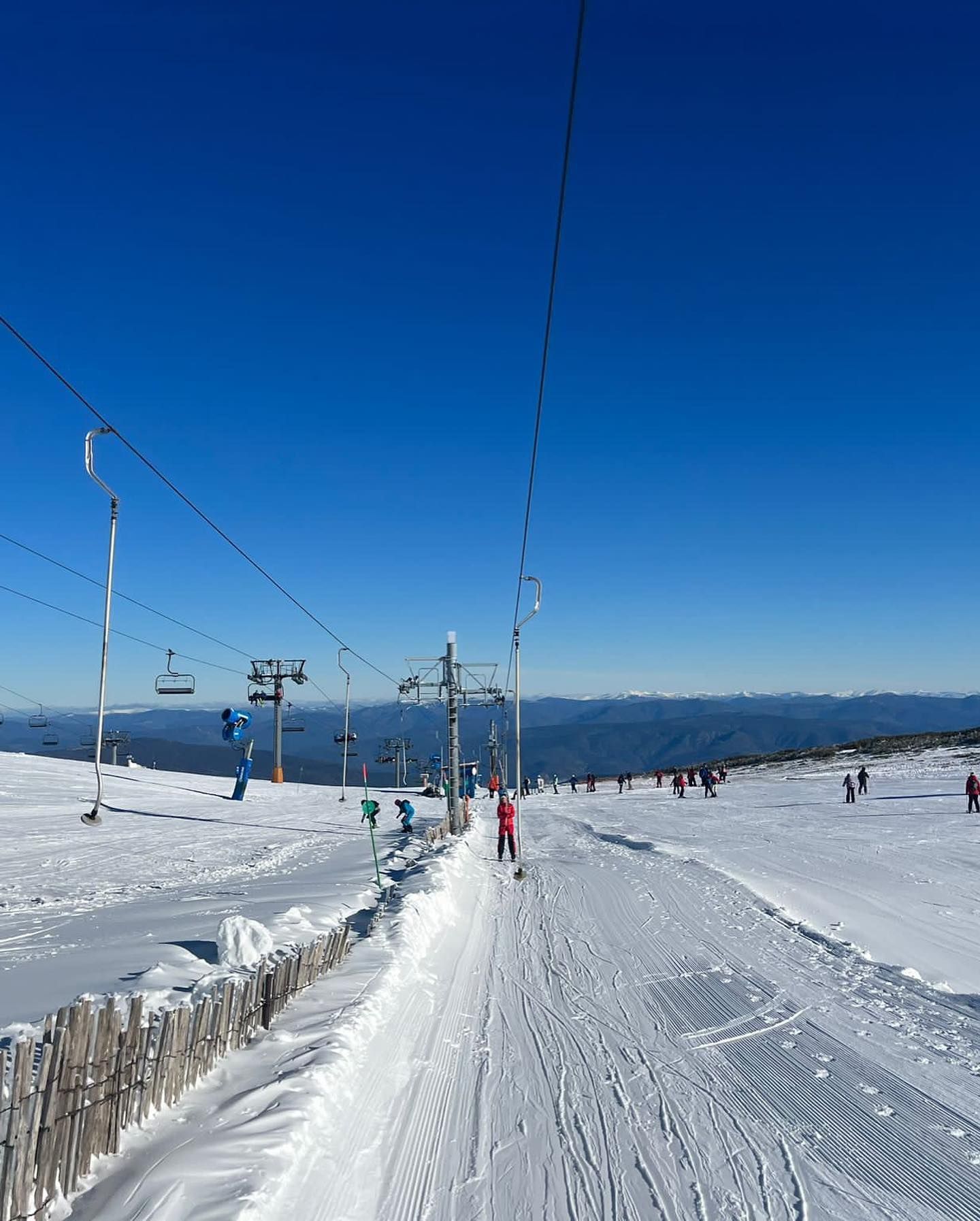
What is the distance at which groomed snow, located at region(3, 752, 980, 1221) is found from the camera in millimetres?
4797

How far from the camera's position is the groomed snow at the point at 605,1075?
15.7 feet

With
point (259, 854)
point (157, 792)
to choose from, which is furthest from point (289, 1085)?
point (157, 792)

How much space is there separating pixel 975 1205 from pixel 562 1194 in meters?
2.46

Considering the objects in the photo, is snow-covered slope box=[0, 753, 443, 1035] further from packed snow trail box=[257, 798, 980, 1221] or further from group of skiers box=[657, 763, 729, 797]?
group of skiers box=[657, 763, 729, 797]

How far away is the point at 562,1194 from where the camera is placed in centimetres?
488

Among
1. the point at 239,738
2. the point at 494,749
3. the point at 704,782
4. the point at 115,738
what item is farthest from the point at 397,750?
the point at 704,782

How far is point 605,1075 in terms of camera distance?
678cm

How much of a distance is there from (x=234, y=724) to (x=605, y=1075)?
35304 mm

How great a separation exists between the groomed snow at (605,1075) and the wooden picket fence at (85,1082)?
19cm

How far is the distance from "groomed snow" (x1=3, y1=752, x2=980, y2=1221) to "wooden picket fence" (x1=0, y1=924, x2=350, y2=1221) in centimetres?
19

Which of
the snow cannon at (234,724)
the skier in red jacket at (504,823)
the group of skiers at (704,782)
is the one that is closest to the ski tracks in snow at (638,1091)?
the skier in red jacket at (504,823)

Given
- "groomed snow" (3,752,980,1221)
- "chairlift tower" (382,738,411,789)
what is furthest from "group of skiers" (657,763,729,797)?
"groomed snow" (3,752,980,1221)

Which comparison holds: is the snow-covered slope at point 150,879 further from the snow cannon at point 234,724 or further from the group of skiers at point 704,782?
the group of skiers at point 704,782

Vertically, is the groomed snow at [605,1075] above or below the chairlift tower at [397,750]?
below
